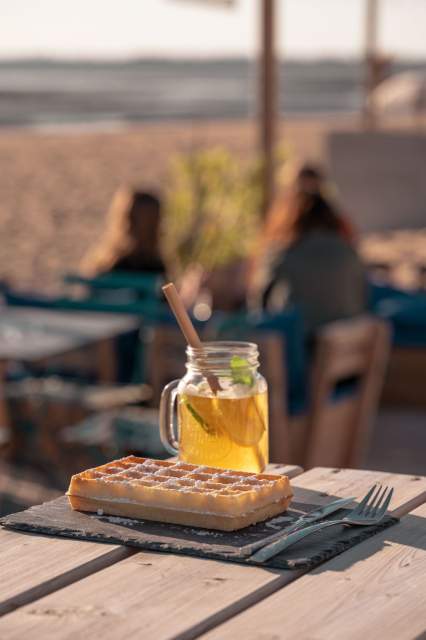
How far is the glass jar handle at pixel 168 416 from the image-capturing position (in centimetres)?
158

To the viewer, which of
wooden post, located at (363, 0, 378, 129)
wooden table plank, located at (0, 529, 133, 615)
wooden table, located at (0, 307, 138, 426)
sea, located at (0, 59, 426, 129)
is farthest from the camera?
sea, located at (0, 59, 426, 129)

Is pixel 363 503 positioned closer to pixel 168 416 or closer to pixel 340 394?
pixel 168 416

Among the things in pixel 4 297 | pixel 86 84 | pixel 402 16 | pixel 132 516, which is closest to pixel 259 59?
pixel 4 297

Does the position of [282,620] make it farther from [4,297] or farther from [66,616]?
[4,297]

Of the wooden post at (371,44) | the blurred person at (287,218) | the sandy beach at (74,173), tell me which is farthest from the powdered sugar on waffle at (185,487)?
the wooden post at (371,44)

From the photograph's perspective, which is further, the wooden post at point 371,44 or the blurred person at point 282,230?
the wooden post at point 371,44

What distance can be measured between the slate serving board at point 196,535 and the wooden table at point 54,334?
251 centimetres

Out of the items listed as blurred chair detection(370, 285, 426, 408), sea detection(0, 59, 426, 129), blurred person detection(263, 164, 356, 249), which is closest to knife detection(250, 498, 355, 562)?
blurred person detection(263, 164, 356, 249)

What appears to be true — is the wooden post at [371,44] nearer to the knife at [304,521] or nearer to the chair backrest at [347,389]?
the chair backrest at [347,389]

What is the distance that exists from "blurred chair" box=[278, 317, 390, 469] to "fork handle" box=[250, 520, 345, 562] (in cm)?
263

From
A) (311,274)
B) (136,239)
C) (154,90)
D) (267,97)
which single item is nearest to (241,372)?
(311,274)

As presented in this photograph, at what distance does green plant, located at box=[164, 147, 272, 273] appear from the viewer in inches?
305

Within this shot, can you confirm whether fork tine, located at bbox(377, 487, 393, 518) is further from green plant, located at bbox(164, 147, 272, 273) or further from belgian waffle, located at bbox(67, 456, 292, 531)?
green plant, located at bbox(164, 147, 272, 273)

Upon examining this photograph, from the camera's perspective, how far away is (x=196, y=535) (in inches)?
51.8
